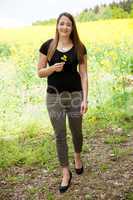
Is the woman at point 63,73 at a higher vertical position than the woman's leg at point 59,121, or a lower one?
higher

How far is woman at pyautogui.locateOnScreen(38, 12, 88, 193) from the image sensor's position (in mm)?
4234

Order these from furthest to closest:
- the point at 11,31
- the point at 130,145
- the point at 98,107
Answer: the point at 11,31, the point at 98,107, the point at 130,145

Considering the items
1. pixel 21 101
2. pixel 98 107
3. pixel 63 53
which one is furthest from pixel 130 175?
pixel 21 101

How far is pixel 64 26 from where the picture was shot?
13.8ft

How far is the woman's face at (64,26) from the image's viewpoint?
13.8 ft

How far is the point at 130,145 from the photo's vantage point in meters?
5.74

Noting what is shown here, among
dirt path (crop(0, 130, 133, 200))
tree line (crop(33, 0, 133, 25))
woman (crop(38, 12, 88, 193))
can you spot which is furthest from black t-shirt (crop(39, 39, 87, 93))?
tree line (crop(33, 0, 133, 25))

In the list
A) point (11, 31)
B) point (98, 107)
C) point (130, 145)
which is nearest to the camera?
point (130, 145)

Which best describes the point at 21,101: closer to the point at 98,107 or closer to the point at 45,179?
the point at 98,107

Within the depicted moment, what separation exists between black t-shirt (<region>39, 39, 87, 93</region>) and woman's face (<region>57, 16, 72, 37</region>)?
0.14m

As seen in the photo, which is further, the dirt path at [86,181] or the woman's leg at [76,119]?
the dirt path at [86,181]

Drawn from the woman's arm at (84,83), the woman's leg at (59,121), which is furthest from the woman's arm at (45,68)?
the woman's arm at (84,83)

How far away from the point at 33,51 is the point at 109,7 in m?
1.66

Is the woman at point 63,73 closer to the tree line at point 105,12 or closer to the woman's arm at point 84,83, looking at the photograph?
the woman's arm at point 84,83
